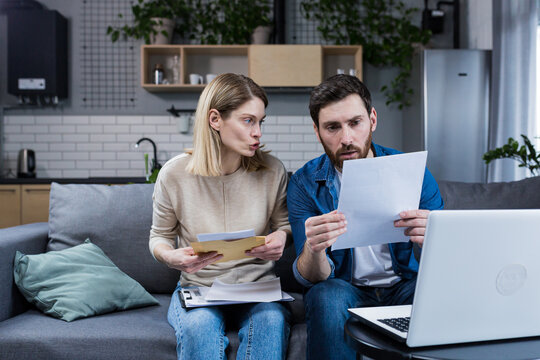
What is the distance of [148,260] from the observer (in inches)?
79.7

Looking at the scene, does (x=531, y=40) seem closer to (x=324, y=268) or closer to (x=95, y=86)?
(x=324, y=268)

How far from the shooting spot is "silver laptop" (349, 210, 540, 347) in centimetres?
87

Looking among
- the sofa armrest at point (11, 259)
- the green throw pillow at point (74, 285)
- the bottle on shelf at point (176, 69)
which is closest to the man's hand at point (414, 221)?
the green throw pillow at point (74, 285)

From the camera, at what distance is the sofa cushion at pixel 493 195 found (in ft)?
6.37

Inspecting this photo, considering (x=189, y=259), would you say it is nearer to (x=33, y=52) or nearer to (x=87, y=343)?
(x=87, y=343)

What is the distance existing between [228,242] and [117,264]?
2.81 feet

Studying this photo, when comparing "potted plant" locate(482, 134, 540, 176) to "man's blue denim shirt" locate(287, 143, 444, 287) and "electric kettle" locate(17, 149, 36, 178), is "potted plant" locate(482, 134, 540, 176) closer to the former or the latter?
"man's blue denim shirt" locate(287, 143, 444, 287)

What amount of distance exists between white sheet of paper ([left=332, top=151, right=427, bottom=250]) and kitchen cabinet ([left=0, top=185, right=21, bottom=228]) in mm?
3511

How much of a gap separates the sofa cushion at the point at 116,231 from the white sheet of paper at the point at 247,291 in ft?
1.60

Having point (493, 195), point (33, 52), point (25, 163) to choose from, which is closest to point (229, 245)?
point (493, 195)

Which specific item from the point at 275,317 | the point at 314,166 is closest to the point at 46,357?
the point at 275,317

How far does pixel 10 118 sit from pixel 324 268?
4204mm

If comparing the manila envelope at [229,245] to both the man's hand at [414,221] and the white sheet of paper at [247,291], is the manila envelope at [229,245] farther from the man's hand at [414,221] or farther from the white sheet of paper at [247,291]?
the man's hand at [414,221]

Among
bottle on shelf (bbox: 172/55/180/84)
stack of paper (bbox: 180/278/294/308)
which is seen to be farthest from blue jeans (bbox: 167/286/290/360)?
bottle on shelf (bbox: 172/55/180/84)
